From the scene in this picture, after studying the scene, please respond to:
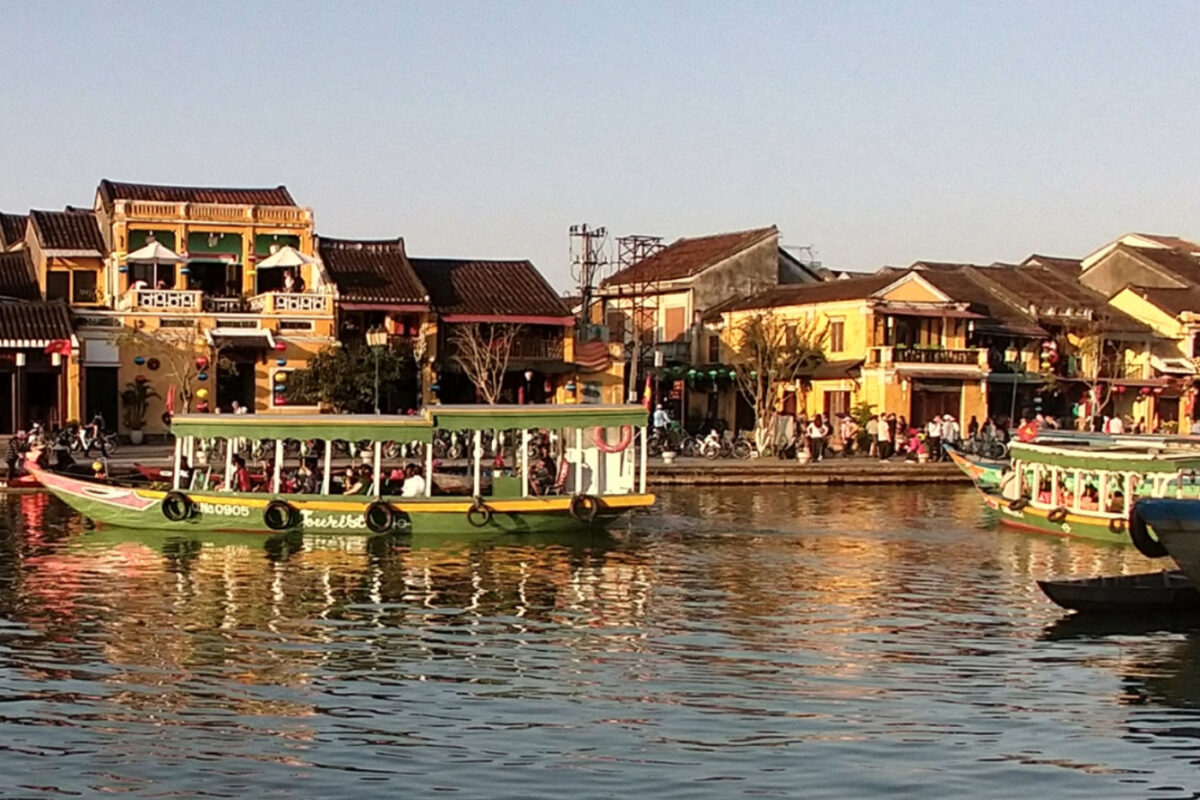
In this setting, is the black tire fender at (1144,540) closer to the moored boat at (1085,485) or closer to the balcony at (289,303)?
the moored boat at (1085,485)

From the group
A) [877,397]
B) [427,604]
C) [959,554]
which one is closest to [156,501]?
[427,604]

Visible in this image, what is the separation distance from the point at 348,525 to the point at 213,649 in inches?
420

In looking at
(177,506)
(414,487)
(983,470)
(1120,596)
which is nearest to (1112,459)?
(983,470)

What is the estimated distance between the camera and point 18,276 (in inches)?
2009

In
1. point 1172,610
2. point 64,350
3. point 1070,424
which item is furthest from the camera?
point 1070,424

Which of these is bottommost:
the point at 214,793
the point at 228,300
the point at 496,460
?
the point at 214,793

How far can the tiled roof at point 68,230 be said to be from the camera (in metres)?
50.9

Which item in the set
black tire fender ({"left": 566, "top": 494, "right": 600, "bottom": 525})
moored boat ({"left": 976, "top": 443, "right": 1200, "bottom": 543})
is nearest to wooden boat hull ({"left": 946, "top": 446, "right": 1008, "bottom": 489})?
moored boat ({"left": 976, "top": 443, "right": 1200, "bottom": 543})

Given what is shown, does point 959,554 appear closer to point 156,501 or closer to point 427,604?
point 427,604

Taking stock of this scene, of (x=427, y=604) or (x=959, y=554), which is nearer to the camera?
(x=427, y=604)

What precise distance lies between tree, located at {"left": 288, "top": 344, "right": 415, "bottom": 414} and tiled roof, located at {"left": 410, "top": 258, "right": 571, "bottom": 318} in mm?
5083

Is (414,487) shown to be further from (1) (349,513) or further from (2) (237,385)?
(2) (237,385)

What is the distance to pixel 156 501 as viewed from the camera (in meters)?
30.4

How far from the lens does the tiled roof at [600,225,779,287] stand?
64125mm
